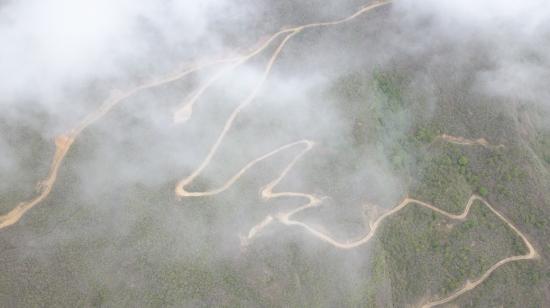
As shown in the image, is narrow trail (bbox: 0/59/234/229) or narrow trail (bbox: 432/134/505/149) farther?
narrow trail (bbox: 432/134/505/149)

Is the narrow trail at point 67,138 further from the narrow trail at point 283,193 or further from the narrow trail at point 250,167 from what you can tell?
the narrow trail at point 283,193

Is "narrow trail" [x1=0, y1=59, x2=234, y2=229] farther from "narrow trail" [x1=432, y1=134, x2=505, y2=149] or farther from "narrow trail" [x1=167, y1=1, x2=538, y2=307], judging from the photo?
"narrow trail" [x1=432, y1=134, x2=505, y2=149]

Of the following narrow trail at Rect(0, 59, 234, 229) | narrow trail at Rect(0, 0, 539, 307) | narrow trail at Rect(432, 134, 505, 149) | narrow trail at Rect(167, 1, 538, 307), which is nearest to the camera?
narrow trail at Rect(0, 59, 234, 229)

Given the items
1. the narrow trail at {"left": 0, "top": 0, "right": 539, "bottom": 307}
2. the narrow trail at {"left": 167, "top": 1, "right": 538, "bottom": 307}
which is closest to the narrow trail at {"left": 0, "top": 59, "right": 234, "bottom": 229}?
the narrow trail at {"left": 0, "top": 0, "right": 539, "bottom": 307}

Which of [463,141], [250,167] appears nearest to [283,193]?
[250,167]

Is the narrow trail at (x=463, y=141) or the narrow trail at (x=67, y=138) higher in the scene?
the narrow trail at (x=67, y=138)

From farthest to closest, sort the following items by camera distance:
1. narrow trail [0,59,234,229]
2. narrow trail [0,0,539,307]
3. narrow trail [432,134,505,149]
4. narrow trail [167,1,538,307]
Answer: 1. narrow trail [432,134,505,149]
2. narrow trail [167,1,538,307]
3. narrow trail [0,0,539,307]
4. narrow trail [0,59,234,229]

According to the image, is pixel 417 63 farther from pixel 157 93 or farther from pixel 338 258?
pixel 157 93

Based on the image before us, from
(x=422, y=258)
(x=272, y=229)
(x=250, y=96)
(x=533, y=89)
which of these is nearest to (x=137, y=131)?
(x=250, y=96)

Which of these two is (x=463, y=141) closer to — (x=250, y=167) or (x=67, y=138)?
(x=250, y=167)

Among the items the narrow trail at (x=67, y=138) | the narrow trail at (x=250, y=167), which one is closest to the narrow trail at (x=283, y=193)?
the narrow trail at (x=250, y=167)

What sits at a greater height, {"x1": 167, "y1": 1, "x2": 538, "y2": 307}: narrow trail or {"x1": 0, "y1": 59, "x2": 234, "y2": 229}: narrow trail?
{"x1": 0, "y1": 59, "x2": 234, "y2": 229}: narrow trail
